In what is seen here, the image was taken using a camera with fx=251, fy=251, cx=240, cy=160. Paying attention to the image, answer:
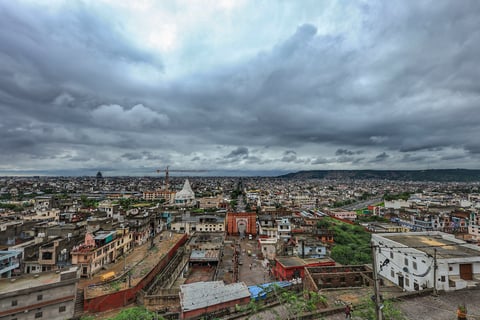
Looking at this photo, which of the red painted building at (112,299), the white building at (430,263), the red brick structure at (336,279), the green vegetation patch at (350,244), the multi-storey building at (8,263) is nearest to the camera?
the white building at (430,263)

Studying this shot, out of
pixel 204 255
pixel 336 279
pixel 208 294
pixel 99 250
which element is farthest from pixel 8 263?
pixel 336 279

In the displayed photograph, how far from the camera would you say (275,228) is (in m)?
51.2

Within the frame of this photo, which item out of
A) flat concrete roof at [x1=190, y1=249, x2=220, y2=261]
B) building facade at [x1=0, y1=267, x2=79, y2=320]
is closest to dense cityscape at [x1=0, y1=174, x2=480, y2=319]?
building facade at [x1=0, y1=267, x2=79, y2=320]

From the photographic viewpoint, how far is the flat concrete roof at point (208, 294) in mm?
21908

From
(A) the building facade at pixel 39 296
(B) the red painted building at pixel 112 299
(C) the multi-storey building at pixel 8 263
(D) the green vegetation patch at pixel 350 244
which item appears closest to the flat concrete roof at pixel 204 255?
(B) the red painted building at pixel 112 299

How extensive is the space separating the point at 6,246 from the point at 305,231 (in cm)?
4961

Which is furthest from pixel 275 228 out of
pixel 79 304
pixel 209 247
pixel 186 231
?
pixel 79 304

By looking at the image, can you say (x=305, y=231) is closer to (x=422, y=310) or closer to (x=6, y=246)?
(x=422, y=310)

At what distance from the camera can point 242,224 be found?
5691 cm

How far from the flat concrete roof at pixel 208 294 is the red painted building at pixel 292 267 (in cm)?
780

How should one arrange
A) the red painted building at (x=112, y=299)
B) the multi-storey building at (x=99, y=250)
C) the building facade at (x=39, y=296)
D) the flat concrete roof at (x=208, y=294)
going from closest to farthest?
1. the building facade at (x=39, y=296)
2. the flat concrete roof at (x=208, y=294)
3. the red painted building at (x=112, y=299)
4. the multi-storey building at (x=99, y=250)

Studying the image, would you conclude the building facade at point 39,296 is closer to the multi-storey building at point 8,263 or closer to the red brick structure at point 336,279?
the multi-storey building at point 8,263

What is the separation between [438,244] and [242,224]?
3836 cm

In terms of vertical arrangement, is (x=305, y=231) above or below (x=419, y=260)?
below
